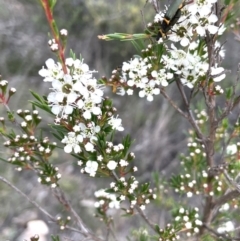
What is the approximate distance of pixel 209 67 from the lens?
1.40 meters

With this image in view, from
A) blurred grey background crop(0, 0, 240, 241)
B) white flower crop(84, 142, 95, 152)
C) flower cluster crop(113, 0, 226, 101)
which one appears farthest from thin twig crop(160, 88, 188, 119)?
blurred grey background crop(0, 0, 240, 241)

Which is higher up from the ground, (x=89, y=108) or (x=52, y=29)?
(x=52, y=29)

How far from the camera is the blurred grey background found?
4.54 meters

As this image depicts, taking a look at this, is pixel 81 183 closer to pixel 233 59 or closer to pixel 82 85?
pixel 233 59

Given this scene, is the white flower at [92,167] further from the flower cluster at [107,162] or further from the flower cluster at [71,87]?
the flower cluster at [71,87]

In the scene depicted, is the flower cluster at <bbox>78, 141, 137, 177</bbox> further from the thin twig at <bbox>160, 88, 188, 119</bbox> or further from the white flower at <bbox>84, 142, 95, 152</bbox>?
the thin twig at <bbox>160, 88, 188, 119</bbox>

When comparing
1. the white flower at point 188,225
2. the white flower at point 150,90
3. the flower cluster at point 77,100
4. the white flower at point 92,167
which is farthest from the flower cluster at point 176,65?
the white flower at point 188,225

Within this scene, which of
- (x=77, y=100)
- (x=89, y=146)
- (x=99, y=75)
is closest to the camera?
(x=77, y=100)

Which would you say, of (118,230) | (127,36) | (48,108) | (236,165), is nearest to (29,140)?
(48,108)

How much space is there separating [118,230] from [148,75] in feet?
11.2

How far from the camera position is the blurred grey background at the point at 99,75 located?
4.54m

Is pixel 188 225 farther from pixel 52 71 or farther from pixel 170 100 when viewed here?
pixel 52 71

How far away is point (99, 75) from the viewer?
507cm

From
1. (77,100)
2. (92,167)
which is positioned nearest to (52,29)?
(77,100)
